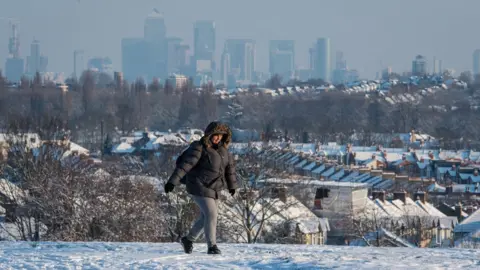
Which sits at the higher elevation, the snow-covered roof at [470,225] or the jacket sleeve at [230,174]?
the jacket sleeve at [230,174]

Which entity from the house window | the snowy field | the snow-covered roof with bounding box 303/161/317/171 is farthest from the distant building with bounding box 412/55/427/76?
the snowy field

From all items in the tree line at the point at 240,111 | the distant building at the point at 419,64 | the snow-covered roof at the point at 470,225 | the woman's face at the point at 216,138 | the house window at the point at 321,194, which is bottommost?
the snow-covered roof at the point at 470,225

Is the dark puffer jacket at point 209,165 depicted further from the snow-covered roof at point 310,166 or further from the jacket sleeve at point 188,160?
the snow-covered roof at point 310,166

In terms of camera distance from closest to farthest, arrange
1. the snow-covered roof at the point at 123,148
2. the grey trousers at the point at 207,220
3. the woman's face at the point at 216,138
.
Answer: the woman's face at the point at 216,138 < the grey trousers at the point at 207,220 < the snow-covered roof at the point at 123,148

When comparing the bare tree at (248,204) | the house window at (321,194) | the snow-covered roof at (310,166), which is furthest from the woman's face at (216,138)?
the snow-covered roof at (310,166)

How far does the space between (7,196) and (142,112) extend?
3356 inches

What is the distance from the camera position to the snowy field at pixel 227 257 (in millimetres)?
8789

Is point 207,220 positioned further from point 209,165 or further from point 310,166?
point 310,166

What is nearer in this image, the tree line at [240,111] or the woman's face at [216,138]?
the woman's face at [216,138]

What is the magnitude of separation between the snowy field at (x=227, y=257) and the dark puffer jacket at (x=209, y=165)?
1.58ft

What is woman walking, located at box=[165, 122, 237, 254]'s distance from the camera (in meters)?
9.13

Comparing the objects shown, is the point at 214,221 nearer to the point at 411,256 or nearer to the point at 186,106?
the point at 411,256

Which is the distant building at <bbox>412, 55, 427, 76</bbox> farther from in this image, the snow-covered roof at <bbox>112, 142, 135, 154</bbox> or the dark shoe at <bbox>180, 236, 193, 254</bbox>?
the dark shoe at <bbox>180, 236, 193, 254</bbox>

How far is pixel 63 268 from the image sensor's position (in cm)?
872
